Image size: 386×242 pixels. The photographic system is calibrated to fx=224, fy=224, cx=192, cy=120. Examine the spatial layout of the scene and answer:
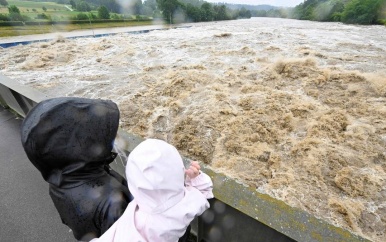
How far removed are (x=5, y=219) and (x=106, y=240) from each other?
2370mm

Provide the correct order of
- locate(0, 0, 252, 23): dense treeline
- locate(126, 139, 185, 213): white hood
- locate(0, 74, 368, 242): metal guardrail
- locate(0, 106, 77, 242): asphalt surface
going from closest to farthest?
locate(126, 139, 185, 213): white hood, locate(0, 74, 368, 242): metal guardrail, locate(0, 106, 77, 242): asphalt surface, locate(0, 0, 252, 23): dense treeline

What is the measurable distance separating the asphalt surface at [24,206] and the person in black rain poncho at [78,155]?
134cm

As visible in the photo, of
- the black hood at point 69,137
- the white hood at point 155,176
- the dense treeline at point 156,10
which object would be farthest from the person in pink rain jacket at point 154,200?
the dense treeline at point 156,10

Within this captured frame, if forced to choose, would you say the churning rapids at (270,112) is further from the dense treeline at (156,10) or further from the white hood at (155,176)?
the dense treeline at (156,10)

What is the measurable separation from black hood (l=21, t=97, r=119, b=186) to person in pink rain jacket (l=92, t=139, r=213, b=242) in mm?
372

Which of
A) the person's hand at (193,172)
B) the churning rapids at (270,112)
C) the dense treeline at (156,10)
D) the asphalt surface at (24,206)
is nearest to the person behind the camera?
the person's hand at (193,172)

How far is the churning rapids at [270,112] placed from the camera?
290 cm

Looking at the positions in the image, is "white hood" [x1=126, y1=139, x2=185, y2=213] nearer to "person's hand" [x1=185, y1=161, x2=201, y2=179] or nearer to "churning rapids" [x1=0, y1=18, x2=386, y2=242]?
"person's hand" [x1=185, y1=161, x2=201, y2=179]

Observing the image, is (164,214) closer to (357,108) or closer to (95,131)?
(95,131)

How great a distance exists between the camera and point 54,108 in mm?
1195

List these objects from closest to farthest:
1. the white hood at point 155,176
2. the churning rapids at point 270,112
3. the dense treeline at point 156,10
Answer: the white hood at point 155,176 < the churning rapids at point 270,112 < the dense treeline at point 156,10

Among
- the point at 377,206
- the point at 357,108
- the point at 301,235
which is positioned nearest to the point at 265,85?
the point at 357,108

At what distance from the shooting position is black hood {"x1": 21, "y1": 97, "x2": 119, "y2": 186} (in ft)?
3.87

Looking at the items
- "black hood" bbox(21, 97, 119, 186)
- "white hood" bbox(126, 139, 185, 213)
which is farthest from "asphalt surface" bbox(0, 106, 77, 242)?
"white hood" bbox(126, 139, 185, 213)
